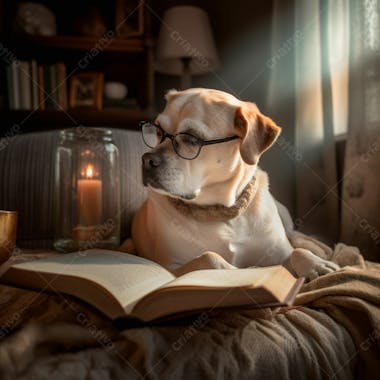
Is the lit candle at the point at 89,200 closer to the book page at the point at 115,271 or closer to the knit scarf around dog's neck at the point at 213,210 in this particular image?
the knit scarf around dog's neck at the point at 213,210

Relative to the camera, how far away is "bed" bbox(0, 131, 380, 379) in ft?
2.08

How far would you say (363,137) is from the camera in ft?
5.29

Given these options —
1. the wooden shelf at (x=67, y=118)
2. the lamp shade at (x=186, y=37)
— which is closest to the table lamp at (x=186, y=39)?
the lamp shade at (x=186, y=37)

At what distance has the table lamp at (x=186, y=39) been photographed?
276cm

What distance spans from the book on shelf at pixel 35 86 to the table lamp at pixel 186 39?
27.1 inches

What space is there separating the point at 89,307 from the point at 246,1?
271 cm

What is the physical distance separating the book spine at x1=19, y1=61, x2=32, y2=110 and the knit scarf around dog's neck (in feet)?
6.43

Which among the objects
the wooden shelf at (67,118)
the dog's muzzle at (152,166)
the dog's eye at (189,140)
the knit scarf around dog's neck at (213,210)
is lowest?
the knit scarf around dog's neck at (213,210)

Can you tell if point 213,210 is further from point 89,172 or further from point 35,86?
point 35,86

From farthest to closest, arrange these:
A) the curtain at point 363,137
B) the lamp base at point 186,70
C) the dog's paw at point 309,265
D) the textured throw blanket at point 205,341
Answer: the lamp base at point 186,70, the curtain at point 363,137, the dog's paw at point 309,265, the textured throw blanket at point 205,341

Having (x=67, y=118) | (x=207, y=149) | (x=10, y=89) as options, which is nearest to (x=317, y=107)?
(x=207, y=149)

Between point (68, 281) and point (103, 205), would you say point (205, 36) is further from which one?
point (68, 281)

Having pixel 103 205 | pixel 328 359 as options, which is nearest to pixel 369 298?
pixel 328 359

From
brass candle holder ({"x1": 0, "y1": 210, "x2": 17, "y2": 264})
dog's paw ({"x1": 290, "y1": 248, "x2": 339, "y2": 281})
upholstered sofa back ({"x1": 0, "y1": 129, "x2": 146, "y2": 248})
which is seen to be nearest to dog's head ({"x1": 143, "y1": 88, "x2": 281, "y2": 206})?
dog's paw ({"x1": 290, "y1": 248, "x2": 339, "y2": 281})
